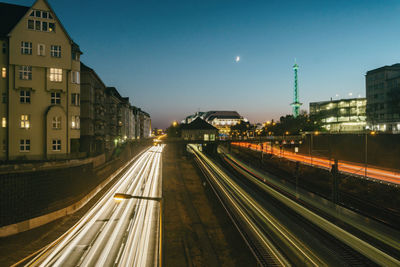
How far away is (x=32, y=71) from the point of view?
30406mm

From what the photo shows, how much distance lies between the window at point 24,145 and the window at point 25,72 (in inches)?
326

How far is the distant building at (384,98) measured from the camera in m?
69.9

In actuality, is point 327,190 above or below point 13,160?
below

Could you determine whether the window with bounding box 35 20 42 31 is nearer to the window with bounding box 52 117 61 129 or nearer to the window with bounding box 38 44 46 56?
the window with bounding box 38 44 46 56

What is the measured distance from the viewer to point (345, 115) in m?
110

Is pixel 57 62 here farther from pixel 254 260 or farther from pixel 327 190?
pixel 327 190

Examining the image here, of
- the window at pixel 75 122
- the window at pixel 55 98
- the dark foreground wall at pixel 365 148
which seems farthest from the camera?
the dark foreground wall at pixel 365 148

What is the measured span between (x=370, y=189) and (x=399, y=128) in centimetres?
5221

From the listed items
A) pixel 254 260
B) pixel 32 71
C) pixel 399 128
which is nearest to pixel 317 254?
pixel 254 260

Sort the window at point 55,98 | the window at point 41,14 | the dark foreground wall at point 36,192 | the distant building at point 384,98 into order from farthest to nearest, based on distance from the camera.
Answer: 1. the distant building at point 384,98
2. the window at point 55,98
3. the window at point 41,14
4. the dark foreground wall at point 36,192

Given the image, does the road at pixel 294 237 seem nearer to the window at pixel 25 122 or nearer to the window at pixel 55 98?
the window at pixel 55 98

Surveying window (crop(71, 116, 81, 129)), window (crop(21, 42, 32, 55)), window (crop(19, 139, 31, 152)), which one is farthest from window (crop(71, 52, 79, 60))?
window (crop(19, 139, 31, 152))

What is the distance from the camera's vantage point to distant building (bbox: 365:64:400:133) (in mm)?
69875

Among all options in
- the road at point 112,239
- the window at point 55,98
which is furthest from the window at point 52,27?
the road at point 112,239
